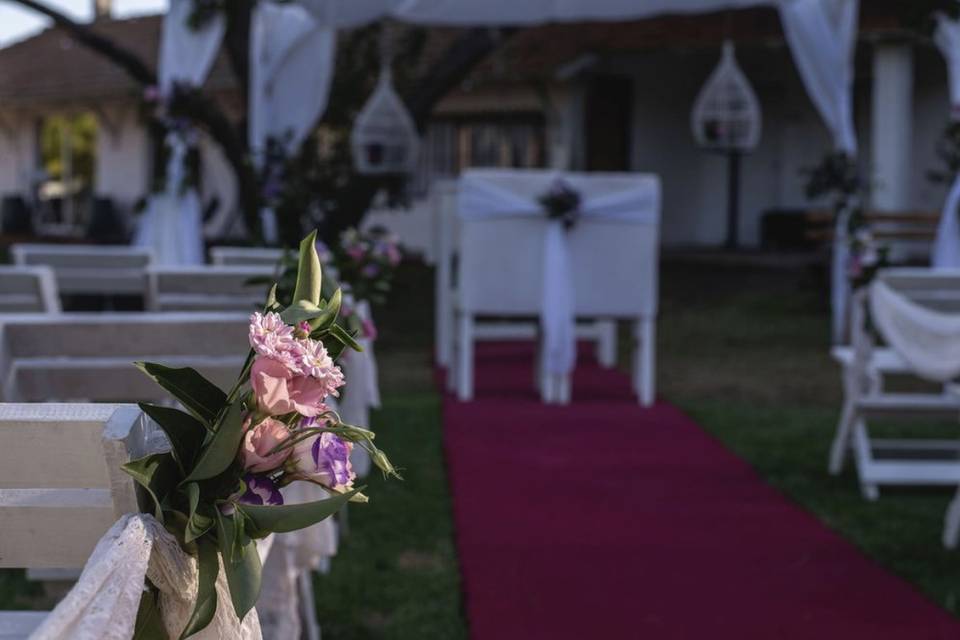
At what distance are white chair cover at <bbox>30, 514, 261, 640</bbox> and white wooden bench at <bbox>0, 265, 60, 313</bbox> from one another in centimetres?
342

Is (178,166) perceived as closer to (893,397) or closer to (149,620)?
(893,397)

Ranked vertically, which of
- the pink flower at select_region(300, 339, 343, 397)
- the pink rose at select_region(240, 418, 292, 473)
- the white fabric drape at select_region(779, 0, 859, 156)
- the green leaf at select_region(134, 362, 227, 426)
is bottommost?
the pink rose at select_region(240, 418, 292, 473)

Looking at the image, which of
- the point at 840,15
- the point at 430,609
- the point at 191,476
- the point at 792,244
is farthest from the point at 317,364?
the point at 792,244

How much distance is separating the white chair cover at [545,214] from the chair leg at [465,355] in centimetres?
43

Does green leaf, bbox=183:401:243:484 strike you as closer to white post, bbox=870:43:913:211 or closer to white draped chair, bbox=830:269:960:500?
white draped chair, bbox=830:269:960:500

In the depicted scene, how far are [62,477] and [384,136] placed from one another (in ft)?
33.3

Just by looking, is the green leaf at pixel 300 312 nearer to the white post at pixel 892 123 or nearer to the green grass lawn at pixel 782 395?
the green grass lawn at pixel 782 395

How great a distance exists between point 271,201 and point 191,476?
872 cm

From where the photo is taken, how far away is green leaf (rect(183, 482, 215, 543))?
143 centimetres

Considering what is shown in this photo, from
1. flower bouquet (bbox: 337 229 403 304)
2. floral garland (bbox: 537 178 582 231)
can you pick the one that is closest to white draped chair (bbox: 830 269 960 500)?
flower bouquet (bbox: 337 229 403 304)

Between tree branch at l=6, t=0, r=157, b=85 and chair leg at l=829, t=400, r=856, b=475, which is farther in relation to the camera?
tree branch at l=6, t=0, r=157, b=85

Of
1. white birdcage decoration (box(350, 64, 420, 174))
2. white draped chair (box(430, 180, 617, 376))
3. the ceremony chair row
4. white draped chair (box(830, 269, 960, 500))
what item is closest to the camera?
white draped chair (box(830, 269, 960, 500))

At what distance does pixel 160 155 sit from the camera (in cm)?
1045

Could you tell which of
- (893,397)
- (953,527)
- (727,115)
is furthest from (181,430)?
(727,115)
